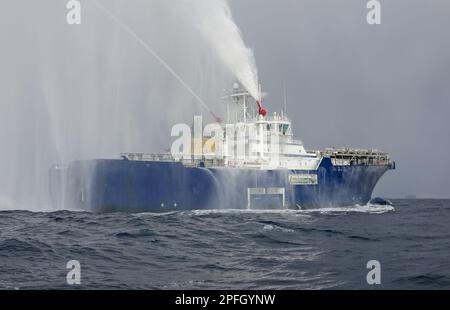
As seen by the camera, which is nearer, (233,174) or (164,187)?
(164,187)

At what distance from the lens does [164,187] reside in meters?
34.2

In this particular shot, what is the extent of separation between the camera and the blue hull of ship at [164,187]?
3362 centimetres

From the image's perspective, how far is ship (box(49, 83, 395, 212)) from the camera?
3378 centimetres

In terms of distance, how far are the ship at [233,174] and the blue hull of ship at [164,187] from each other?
0.25ft

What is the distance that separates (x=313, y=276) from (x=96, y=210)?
2434 centimetres

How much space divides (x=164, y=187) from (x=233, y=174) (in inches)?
241

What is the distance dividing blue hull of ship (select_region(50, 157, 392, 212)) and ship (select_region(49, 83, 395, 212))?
0.08 m

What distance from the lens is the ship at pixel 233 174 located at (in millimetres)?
33781

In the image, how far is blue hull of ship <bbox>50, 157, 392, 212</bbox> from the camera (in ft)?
Result: 110

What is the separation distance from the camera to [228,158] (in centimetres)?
3888

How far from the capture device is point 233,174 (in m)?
36.8
